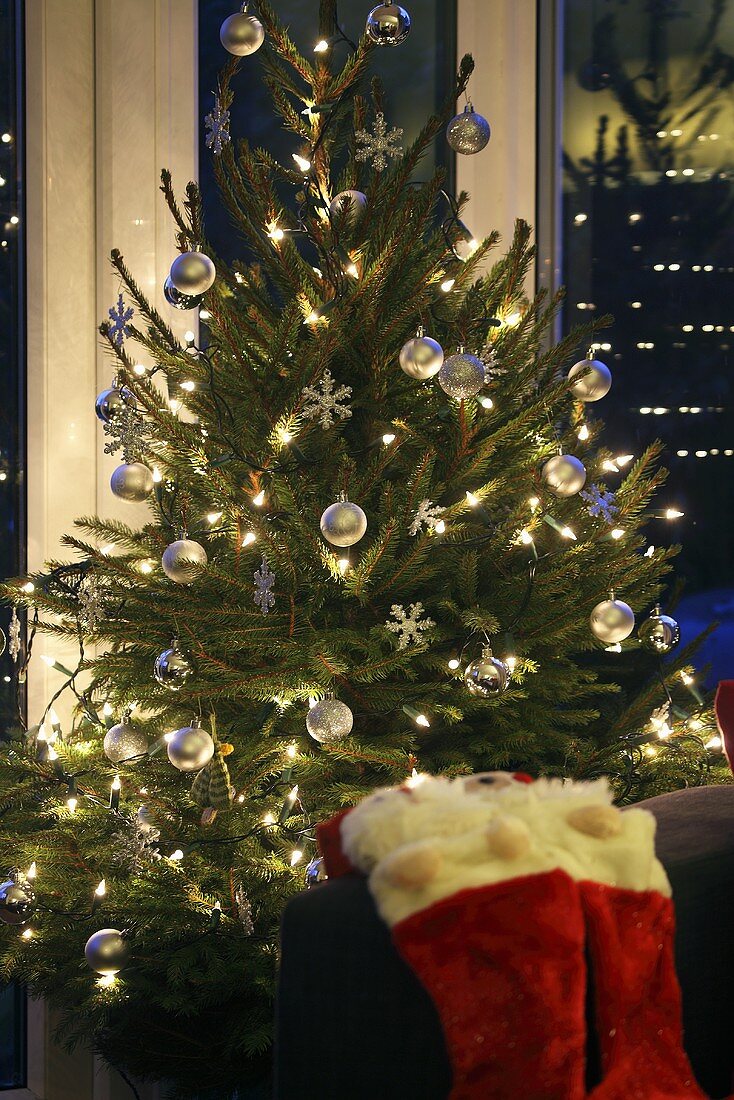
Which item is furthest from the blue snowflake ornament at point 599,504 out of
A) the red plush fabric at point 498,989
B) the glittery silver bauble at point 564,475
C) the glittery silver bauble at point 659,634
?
the red plush fabric at point 498,989

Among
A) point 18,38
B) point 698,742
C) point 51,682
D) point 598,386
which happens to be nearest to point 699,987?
point 698,742

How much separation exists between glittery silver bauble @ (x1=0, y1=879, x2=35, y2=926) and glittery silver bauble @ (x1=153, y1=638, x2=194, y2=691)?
434 millimetres

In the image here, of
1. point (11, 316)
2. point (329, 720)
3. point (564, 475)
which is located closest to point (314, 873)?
point (329, 720)

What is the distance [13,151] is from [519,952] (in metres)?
2.05

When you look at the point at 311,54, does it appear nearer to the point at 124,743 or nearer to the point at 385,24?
the point at 385,24

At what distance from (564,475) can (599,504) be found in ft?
0.46

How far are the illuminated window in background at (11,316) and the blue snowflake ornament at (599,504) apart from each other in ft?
3.96

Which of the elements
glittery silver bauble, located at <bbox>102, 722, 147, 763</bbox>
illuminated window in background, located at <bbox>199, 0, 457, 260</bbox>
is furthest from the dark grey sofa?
illuminated window in background, located at <bbox>199, 0, 457, 260</bbox>

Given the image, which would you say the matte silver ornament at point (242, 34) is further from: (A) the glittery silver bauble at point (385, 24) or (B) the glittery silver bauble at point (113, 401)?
(B) the glittery silver bauble at point (113, 401)

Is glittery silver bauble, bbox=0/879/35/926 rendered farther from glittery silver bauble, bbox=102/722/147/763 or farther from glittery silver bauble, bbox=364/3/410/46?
glittery silver bauble, bbox=364/3/410/46

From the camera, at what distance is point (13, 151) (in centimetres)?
235

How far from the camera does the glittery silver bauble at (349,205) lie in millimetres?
1632

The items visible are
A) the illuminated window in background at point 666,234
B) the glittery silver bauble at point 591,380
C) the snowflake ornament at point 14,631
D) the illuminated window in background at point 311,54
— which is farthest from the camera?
the illuminated window in background at point 666,234

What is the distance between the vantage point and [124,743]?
1.68 meters
